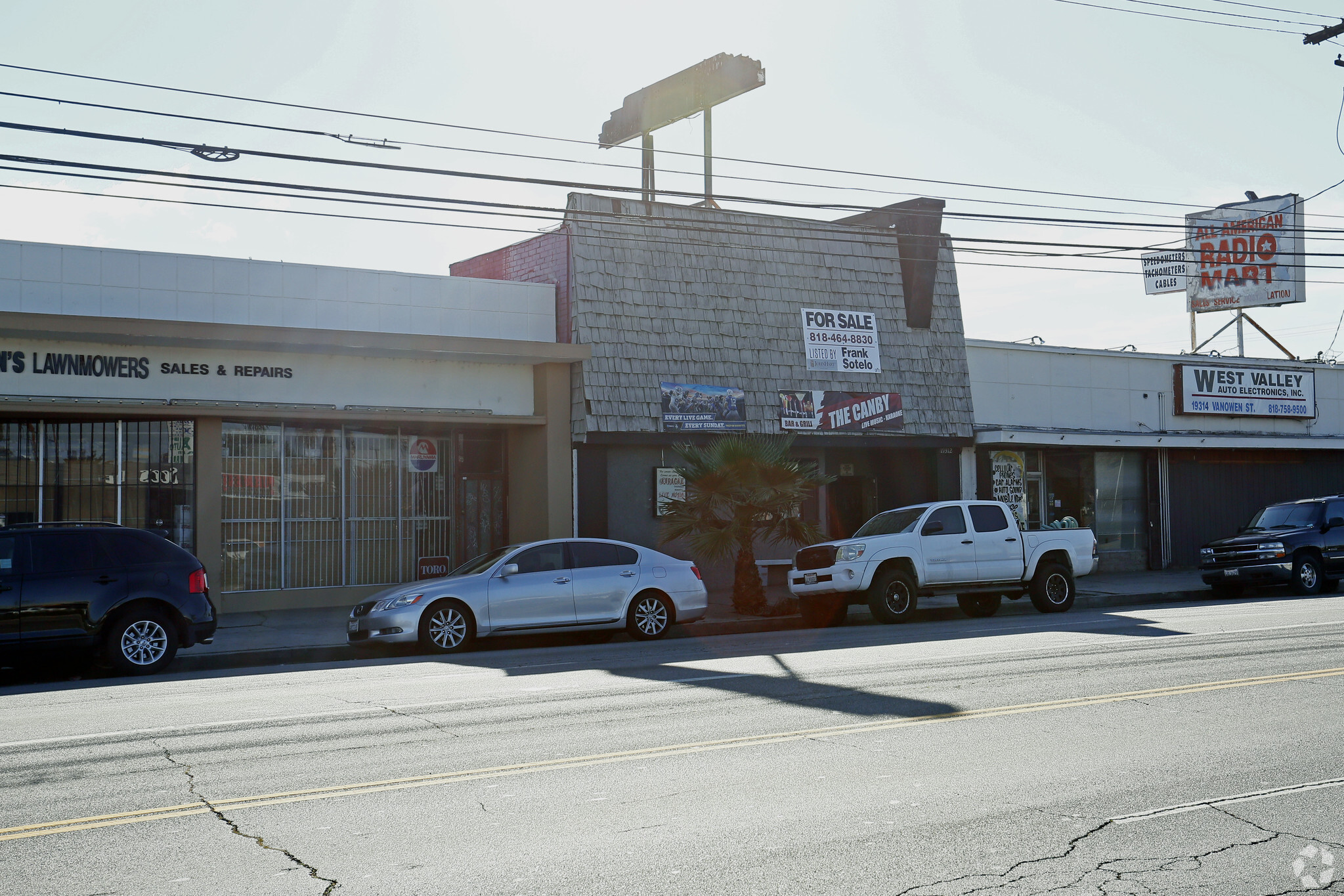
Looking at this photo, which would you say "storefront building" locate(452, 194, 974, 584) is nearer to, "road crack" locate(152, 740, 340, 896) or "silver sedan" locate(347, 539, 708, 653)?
"silver sedan" locate(347, 539, 708, 653)

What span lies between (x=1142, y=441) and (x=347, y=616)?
17848 mm

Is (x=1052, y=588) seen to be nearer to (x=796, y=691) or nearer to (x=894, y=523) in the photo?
(x=894, y=523)

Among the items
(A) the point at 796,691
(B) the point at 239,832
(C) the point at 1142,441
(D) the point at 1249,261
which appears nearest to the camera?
(B) the point at 239,832

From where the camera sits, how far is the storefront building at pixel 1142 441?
26.4 meters

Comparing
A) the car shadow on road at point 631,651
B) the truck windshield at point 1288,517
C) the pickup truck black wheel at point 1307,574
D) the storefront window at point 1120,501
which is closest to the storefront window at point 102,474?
the car shadow on road at point 631,651

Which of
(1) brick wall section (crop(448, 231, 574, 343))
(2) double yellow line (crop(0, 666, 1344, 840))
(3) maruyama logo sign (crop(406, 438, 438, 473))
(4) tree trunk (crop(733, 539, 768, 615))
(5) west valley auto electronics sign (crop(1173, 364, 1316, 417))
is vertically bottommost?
(2) double yellow line (crop(0, 666, 1344, 840))

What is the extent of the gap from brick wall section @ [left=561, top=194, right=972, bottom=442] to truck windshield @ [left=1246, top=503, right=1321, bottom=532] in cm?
586

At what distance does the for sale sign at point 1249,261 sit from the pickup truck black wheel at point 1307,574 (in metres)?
14.0

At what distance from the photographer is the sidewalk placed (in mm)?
14336

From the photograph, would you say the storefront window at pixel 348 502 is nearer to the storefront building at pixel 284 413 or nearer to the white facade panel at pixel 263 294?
the storefront building at pixel 284 413

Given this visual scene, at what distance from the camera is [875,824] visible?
230 inches

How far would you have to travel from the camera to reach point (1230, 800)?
624cm

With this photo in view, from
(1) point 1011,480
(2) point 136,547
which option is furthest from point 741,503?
(1) point 1011,480

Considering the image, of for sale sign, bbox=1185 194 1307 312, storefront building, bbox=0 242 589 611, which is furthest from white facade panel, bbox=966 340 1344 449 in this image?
storefront building, bbox=0 242 589 611
